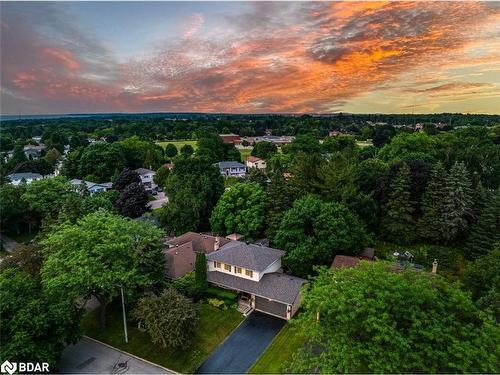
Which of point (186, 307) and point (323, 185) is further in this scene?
point (323, 185)

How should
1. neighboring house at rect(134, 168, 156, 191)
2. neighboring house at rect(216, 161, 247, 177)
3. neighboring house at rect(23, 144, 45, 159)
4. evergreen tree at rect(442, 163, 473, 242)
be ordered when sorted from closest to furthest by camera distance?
evergreen tree at rect(442, 163, 473, 242), neighboring house at rect(134, 168, 156, 191), neighboring house at rect(216, 161, 247, 177), neighboring house at rect(23, 144, 45, 159)

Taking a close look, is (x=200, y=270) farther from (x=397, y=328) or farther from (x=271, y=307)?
(x=397, y=328)

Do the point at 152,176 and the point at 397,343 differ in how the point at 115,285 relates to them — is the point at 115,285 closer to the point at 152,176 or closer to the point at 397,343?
the point at 397,343

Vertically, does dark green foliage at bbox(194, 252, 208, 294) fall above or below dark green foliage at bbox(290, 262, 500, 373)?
below

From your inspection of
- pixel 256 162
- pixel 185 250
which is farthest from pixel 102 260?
pixel 256 162

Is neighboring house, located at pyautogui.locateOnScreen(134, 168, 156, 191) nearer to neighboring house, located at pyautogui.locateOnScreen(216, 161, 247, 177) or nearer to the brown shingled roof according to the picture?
neighboring house, located at pyautogui.locateOnScreen(216, 161, 247, 177)

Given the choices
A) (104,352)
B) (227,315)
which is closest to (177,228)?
(227,315)

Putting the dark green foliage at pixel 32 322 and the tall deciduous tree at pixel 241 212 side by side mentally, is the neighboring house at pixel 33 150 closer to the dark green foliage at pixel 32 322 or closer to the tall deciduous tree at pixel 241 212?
the tall deciduous tree at pixel 241 212

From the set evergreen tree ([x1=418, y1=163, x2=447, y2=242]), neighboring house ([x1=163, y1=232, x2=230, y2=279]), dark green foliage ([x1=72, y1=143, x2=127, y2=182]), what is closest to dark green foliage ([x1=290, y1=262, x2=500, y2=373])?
neighboring house ([x1=163, y1=232, x2=230, y2=279])
